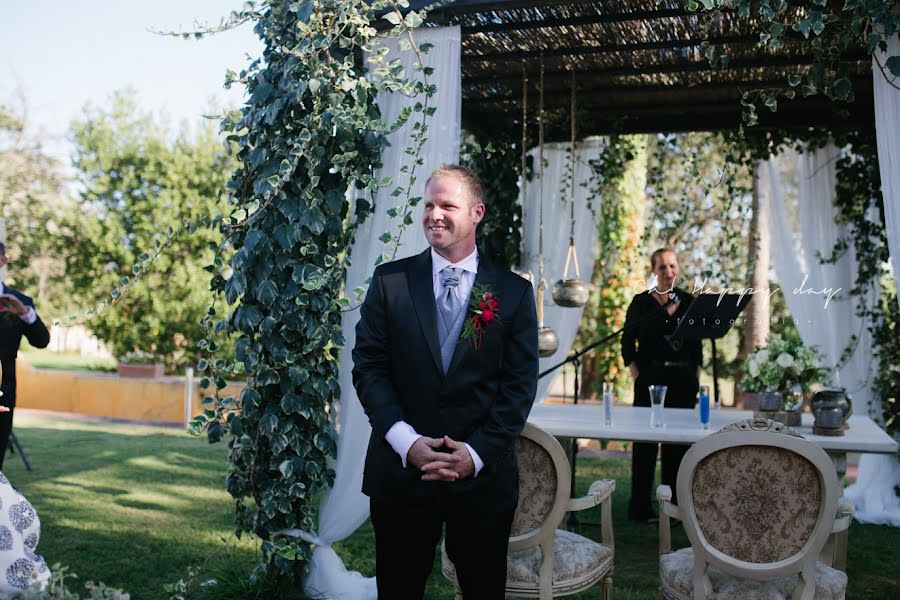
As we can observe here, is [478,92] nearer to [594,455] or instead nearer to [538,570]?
[538,570]

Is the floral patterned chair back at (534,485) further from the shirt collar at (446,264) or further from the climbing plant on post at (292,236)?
the climbing plant on post at (292,236)

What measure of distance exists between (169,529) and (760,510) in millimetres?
3829

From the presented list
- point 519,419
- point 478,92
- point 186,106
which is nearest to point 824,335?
point 478,92

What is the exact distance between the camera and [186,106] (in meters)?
12.6

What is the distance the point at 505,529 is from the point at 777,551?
0.86 m

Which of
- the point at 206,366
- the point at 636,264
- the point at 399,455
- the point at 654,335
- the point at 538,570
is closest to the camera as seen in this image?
the point at 399,455

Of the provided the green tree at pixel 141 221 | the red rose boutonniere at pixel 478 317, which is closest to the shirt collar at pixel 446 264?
the red rose boutonniere at pixel 478 317

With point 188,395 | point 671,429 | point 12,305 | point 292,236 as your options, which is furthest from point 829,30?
point 188,395

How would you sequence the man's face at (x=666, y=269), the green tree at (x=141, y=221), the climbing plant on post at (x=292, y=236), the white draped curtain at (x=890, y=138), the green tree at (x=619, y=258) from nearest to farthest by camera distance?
the white draped curtain at (x=890, y=138)
the climbing plant on post at (x=292, y=236)
the man's face at (x=666, y=269)
the green tree at (x=619, y=258)
the green tree at (x=141, y=221)

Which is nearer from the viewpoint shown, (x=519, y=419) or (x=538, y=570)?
(x=519, y=419)

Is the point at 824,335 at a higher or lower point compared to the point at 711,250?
lower

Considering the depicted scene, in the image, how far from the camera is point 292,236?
3420mm

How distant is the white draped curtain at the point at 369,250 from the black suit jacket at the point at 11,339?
2.04 metres

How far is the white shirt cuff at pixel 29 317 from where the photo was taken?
4539mm
